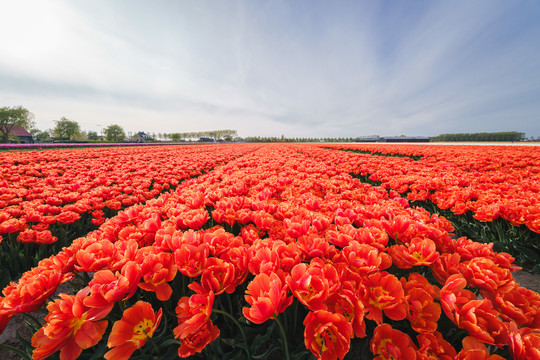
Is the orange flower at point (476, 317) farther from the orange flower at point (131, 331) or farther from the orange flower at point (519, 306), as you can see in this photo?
the orange flower at point (131, 331)

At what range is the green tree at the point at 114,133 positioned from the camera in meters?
93.4

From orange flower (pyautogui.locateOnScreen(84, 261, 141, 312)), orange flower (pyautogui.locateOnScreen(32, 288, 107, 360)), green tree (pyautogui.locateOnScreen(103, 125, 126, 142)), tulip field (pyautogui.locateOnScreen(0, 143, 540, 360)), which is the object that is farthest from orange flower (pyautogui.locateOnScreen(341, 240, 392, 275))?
green tree (pyautogui.locateOnScreen(103, 125, 126, 142))

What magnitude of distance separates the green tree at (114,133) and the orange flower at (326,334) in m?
115

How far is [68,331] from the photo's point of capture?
92cm

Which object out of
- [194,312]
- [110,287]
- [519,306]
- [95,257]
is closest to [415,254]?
[519,306]

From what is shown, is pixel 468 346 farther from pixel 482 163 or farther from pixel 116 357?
pixel 482 163

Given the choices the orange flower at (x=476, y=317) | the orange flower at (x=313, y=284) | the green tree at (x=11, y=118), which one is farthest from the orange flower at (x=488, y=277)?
the green tree at (x=11, y=118)

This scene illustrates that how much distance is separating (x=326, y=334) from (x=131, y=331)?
91 cm

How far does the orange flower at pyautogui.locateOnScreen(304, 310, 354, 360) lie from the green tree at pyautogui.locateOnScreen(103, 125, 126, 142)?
4533 inches

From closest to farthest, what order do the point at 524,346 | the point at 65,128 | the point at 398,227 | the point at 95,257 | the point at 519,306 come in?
the point at 524,346
the point at 519,306
the point at 95,257
the point at 398,227
the point at 65,128

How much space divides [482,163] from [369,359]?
9.15 m

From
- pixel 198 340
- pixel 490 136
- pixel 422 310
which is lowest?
pixel 198 340

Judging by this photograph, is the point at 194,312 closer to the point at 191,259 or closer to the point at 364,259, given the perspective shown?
the point at 191,259

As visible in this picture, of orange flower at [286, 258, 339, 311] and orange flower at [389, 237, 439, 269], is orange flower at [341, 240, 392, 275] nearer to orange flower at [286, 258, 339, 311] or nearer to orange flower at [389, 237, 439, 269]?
orange flower at [389, 237, 439, 269]
